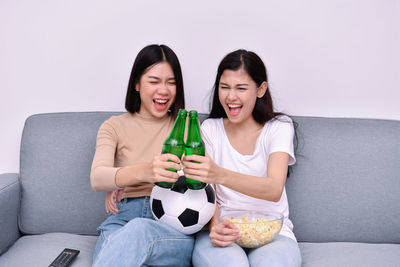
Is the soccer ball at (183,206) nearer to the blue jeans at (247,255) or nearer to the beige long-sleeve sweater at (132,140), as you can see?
the blue jeans at (247,255)

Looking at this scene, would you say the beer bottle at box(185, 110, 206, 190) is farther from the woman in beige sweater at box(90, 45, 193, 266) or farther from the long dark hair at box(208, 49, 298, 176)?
the long dark hair at box(208, 49, 298, 176)

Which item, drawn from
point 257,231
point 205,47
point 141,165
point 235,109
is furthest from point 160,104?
point 257,231

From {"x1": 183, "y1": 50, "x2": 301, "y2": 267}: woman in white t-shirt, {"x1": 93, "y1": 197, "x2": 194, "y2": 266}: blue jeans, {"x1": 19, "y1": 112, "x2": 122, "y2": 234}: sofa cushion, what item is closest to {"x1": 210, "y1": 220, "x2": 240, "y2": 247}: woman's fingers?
{"x1": 183, "y1": 50, "x2": 301, "y2": 267}: woman in white t-shirt

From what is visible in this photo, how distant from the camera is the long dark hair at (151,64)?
1.55 metres

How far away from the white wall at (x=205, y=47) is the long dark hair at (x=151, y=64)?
15.5 inches

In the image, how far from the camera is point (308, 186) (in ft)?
5.56

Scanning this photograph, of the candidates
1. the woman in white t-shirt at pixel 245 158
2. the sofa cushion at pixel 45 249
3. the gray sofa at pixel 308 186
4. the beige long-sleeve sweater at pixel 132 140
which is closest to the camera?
the woman in white t-shirt at pixel 245 158

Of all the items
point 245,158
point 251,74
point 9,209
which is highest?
point 251,74

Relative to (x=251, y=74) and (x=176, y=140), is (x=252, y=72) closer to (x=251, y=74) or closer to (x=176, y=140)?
(x=251, y=74)

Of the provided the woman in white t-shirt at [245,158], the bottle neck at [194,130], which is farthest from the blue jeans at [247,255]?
the bottle neck at [194,130]

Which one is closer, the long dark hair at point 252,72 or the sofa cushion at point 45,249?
the sofa cushion at point 45,249

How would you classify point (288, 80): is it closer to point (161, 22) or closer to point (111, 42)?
point (161, 22)

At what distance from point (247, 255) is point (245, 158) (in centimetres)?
40

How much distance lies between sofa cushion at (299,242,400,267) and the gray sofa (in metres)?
0.02
